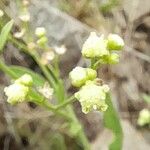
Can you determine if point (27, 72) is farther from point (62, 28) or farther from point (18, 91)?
point (62, 28)

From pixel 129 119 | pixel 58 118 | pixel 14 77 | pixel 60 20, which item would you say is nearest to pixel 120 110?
pixel 129 119

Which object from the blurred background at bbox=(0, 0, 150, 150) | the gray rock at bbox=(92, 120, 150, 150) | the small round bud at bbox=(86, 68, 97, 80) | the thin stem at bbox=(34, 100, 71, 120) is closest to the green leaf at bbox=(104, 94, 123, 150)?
the thin stem at bbox=(34, 100, 71, 120)

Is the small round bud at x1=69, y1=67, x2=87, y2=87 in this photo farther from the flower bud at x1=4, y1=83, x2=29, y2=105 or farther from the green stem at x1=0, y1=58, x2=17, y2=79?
the green stem at x1=0, y1=58, x2=17, y2=79

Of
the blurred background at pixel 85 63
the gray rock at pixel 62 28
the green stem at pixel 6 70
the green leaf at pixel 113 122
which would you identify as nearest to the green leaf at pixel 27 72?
the green stem at pixel 6 70

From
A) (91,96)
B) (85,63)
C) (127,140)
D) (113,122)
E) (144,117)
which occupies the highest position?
(91,96)

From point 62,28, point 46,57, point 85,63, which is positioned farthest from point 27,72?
point 62,28

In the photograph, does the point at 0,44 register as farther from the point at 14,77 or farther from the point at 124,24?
the point at 124,24
